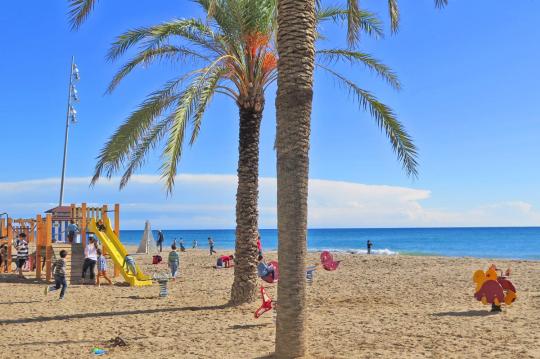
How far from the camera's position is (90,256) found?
1895cm

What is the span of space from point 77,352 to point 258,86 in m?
7.50

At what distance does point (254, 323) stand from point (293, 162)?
4663 mm

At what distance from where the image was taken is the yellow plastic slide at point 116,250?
19.1 m

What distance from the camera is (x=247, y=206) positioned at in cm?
1352

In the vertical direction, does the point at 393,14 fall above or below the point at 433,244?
above

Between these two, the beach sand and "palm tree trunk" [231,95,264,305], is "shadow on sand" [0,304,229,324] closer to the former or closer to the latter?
the beach sand

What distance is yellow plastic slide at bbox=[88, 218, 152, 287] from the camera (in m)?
19.1

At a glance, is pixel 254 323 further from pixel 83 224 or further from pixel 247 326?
pixel 83 224

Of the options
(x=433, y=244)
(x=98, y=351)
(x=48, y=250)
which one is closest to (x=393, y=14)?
(x=98, y=351)

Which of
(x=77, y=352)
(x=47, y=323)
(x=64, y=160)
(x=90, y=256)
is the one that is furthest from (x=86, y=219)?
(x=64, y=160)

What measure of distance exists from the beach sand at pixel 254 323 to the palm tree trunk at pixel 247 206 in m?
0.55

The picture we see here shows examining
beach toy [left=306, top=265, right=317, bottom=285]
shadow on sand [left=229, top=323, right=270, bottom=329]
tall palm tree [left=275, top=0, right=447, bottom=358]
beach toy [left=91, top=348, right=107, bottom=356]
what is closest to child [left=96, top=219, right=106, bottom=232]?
beach toy [left=306, top=265, right=317, bottom=285]

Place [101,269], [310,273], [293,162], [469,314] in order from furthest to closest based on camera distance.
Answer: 1. [101,269]
2. [310,273]
3. [469,314]
4. [293,162]

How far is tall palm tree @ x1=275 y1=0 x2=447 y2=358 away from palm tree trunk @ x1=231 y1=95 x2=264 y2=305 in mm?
5505
